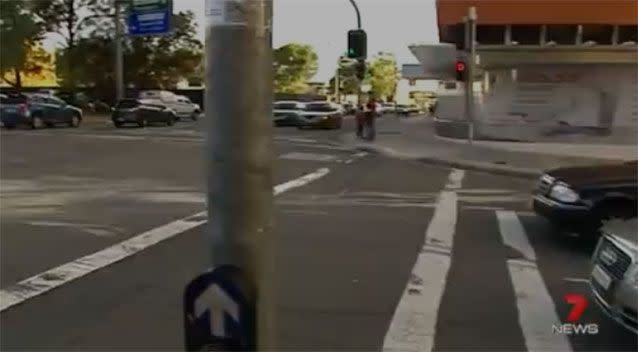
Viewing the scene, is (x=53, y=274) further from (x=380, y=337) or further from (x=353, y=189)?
(x=353, y=189)

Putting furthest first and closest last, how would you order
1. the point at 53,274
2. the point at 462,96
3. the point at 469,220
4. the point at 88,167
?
the point at 462,96, the point at 88,167, the point at 469,220, the point at 53,274

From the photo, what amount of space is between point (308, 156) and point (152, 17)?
955 inches

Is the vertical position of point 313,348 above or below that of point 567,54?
below

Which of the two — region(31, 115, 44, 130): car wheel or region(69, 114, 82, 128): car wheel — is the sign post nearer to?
region(31, 115, 44, 130): car wheel

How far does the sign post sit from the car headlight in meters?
7.37

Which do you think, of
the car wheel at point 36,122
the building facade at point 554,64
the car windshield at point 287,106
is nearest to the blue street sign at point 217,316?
the building facade at point 554,64

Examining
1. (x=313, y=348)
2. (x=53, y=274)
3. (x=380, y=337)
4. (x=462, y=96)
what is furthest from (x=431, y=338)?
(x=462, y=96)

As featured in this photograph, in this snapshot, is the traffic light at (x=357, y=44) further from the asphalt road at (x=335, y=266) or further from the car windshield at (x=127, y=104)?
the car windshield at (x=127, y=104)

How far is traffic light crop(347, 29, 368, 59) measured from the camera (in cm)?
2917

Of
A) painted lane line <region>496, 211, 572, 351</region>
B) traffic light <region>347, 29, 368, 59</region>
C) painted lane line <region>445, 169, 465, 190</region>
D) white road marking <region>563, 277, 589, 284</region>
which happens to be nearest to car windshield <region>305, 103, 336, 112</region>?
traffic light <region>347, 29, 368, 59</region>

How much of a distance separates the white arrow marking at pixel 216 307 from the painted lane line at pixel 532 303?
146 inches

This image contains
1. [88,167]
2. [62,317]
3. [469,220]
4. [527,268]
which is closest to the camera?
[62,317]

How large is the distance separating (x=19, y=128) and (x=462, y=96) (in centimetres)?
1994

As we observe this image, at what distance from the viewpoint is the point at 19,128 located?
38969mm
